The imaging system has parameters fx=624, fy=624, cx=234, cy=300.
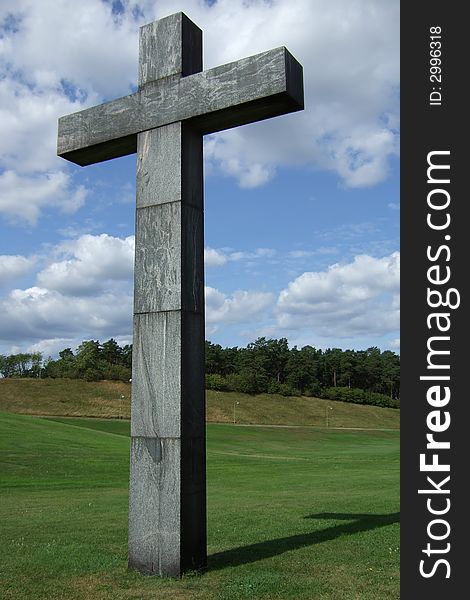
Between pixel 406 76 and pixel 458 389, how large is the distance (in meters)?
3.03

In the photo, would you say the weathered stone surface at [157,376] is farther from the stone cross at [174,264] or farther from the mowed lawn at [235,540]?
the mowed lawn at [235,540]

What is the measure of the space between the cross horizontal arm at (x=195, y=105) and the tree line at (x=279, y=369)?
3469 inches

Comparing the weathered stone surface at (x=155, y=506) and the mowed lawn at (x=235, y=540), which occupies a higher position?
the weathered stone surface at (x=155, y=506)

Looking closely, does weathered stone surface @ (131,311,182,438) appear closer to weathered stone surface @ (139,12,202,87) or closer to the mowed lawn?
the mowed lawn

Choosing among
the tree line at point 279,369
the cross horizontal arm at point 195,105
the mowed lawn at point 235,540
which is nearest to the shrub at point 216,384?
the tree line at point 279,369

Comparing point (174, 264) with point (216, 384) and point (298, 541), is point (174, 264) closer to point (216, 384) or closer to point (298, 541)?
point (298, 541)

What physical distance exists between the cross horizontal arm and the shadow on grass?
17.4 feet

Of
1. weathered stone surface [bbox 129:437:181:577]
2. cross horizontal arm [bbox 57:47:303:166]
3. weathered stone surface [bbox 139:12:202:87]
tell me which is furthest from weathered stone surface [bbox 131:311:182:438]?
weathered stone surface [bbox 139:12:202:87]

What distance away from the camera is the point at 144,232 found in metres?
7.72

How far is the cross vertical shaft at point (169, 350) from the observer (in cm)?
707

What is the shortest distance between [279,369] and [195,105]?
368 ft

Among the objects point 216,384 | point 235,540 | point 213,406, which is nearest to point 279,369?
point 216,384

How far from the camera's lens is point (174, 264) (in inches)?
290

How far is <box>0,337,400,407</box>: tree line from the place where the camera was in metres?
99.6
